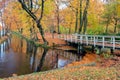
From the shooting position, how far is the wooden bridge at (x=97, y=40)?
853 inches

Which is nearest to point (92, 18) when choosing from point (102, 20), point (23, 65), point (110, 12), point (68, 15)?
point (102, 20)

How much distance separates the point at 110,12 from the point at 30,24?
13237 millimetres

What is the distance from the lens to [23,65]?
70.8 feet

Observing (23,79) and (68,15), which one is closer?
(23,79)

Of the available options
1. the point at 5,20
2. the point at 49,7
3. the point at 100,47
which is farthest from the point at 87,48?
the point at 5,20

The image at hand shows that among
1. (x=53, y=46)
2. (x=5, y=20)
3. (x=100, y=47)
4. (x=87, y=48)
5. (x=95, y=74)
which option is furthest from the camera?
(x=5, y=20)

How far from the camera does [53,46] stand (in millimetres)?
35594

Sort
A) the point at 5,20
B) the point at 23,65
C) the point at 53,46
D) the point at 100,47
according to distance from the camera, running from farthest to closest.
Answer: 1. the point at 5,20
2. the point at 53,46
3. the point at 100,47
4. the point at 23,65

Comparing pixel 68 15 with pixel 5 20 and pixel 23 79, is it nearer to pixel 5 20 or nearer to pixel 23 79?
pixel 5 20

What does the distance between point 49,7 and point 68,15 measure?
15.5 metres

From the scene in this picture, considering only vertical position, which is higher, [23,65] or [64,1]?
[64,1]

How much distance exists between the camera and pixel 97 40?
2500 cm

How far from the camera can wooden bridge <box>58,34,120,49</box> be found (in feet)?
71.1

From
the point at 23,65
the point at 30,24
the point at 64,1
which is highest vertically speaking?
the point at 64,1
